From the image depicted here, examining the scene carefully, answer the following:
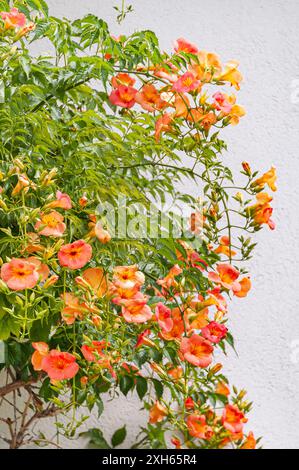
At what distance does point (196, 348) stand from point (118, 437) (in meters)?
0.82

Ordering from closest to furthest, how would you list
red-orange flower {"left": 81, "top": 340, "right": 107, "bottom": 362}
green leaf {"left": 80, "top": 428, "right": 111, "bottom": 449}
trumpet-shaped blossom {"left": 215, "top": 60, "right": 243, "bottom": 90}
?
red-orange flower {"left": 81, "top": 340, "right": 107, "bottom": 362}, trumpet-shaped blossom {"left": 215, "top": 60, "right": 243, "bottom": 90}, green leaf {"left": 80, "top": 428, "right": 111, "bottom": 449}

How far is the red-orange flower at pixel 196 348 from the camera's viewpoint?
1.19 m

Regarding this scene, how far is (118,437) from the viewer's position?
6.21 ft

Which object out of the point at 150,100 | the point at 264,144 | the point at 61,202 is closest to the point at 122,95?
the point at 150,100

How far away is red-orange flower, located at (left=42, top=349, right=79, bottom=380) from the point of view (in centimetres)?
107

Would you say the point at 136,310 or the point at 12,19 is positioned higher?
the point at 12,19

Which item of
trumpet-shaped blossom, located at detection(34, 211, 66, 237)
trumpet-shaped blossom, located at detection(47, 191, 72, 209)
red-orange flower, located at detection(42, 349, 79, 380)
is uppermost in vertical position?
trumpet-shaped blossom, located at detection(47, 191, 72, 209)

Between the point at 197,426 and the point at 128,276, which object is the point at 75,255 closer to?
the point at 128,276

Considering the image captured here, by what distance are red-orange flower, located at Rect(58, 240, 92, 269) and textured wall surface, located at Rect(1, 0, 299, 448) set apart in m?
1.11

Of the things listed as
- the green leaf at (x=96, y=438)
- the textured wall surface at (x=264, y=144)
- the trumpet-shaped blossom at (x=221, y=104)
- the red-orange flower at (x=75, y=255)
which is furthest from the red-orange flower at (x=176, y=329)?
the textured wall surface at (x=264, y=144)

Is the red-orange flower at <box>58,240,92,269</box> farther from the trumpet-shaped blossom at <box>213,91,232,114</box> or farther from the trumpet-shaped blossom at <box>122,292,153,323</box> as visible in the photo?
the trumpet-shaped blossom at <box>213,91,232,114</box>

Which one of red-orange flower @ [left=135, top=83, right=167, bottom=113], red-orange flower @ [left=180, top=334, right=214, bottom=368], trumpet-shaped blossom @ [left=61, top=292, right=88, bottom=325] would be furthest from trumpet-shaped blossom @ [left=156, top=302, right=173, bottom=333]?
red-orange flower @ [left=135, top=83, right=167, bottom=113]

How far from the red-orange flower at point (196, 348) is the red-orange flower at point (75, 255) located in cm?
27

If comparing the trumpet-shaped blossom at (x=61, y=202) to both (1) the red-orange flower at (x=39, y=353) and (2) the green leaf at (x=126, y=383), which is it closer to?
(1) the red-orange flower at (x=39, y=353)
